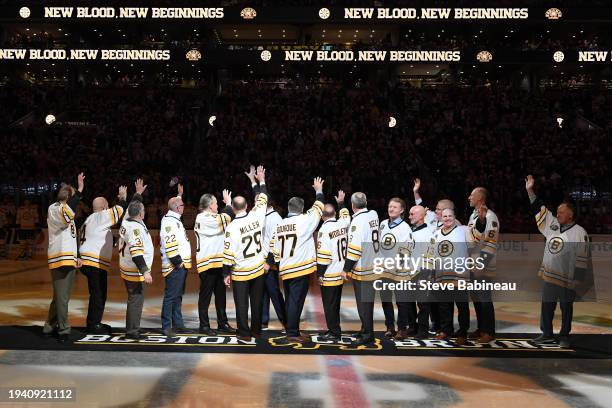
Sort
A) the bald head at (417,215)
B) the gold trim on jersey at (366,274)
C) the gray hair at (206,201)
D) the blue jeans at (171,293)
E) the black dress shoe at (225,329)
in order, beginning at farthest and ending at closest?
1. the black dress shoe at (225,329)
2. the gray hair at (206,201)
3. the bald head at (417,215)
4. the blue jeans at (171,293)
5. the gold trim on jersey at (366,274)

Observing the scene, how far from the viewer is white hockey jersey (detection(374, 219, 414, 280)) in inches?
356

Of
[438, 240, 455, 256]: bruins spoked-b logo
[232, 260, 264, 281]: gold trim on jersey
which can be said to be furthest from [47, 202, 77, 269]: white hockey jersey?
[438, 240, 455, 256]: bruins spoked-b logo

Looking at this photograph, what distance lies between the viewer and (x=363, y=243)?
8.85 m

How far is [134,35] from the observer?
128 feet

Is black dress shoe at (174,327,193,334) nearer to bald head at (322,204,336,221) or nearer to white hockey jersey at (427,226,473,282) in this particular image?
bald head at (322,204,336,221)

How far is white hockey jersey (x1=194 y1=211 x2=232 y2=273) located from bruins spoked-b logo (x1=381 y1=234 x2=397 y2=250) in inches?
89.3

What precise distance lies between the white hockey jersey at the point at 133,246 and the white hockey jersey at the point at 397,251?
3128 millimetres

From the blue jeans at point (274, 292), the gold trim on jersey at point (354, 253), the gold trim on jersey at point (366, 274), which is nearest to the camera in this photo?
the gold trim on jersey at point (354, 253)

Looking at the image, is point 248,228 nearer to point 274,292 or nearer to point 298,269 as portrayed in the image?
point 298,269

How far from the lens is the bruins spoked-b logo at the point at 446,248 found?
8953 mm

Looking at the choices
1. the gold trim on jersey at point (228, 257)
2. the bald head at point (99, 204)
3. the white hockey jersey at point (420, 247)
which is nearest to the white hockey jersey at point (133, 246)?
the bald head at point (99, 204)

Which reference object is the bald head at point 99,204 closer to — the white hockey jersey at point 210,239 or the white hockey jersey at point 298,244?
the white hockey jersey at point 210,239

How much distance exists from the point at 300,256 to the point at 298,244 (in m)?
0.17


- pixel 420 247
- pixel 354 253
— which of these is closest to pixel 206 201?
pixel 354 253
